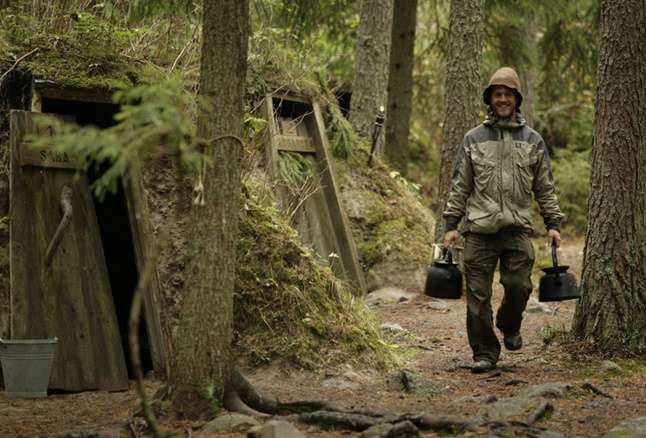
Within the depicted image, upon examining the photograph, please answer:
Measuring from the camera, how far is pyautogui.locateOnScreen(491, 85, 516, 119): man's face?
771 cm

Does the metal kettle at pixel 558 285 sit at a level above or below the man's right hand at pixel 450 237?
below

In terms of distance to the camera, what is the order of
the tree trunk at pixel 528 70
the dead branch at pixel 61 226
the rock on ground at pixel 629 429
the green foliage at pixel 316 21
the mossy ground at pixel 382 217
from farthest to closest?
1. the tree trunk at pixel 528 70
2. the green foliage at pixel 316 21
3. the mossy ground at pixel 382 217
4. the dead branch at pixel 61 226
5. the rock on ground at pixel 629 429

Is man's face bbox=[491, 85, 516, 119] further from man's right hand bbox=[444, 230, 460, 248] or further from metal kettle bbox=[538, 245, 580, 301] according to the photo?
metal kettle bbox=[538, 245, 580, 301]

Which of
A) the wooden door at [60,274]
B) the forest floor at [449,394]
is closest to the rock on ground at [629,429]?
the forest floor at [449,394]

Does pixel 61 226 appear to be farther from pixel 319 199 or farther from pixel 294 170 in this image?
pixel 319 199

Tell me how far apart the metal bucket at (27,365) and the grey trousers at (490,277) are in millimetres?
3352

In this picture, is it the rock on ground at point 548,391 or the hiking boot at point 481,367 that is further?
the hiking boot at point 481,367

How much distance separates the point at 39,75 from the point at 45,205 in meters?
1.22

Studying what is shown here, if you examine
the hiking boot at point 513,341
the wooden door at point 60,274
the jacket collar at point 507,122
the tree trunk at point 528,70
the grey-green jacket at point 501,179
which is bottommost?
the hiking boot at point 513,341

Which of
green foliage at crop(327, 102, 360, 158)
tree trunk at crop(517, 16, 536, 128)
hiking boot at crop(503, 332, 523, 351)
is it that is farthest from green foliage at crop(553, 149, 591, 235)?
hiking boot at crop(503, 332, 523, 351)

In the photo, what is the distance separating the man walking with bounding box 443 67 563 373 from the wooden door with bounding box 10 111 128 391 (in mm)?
2889

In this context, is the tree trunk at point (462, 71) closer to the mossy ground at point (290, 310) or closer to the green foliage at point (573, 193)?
the mossy ground at point (290, 310)

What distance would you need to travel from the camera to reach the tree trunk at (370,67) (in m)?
13.8

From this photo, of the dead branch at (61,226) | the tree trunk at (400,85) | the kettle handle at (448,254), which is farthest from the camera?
the tree trunk at (400,85)
